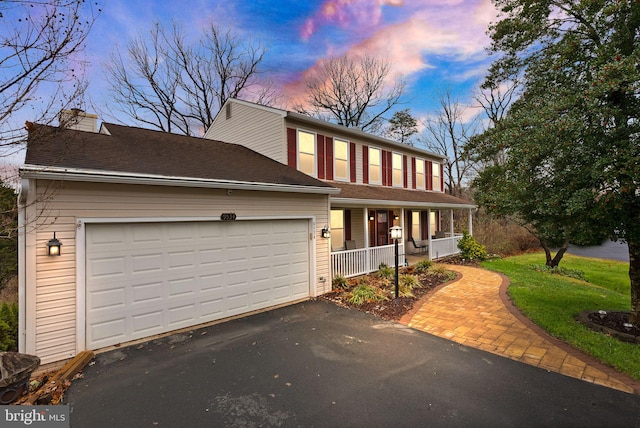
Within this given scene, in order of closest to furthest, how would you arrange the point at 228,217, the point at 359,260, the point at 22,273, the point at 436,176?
the point at 22,273
the point at 228,217
the point at 359,260
the point at 436,176

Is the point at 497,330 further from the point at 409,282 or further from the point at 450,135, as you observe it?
the point at 450,135

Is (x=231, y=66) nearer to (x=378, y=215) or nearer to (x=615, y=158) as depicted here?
(x=378, y=215)

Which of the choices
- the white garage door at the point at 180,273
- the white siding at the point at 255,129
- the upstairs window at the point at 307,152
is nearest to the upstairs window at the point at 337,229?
the upstairs window at the point at 307,152

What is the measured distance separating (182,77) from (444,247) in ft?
63.9

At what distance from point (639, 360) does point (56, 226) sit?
870 cm

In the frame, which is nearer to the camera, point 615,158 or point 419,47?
point 615,158

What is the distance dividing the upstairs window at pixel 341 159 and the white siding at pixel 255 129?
232 centimetres

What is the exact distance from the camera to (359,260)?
9.58 metres

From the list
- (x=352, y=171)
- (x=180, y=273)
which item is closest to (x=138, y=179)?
(x=180, y=273)

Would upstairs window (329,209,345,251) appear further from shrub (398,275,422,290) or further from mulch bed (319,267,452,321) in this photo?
shrub (398,275,422,290)

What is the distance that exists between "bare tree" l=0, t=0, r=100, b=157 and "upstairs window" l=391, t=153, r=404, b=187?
11753 mm

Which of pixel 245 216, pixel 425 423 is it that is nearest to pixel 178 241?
pixel 245 216

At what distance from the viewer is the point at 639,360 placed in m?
4.05

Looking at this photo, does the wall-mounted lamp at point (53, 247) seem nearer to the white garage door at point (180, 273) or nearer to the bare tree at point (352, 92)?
the white garage door at point (180, 273)
